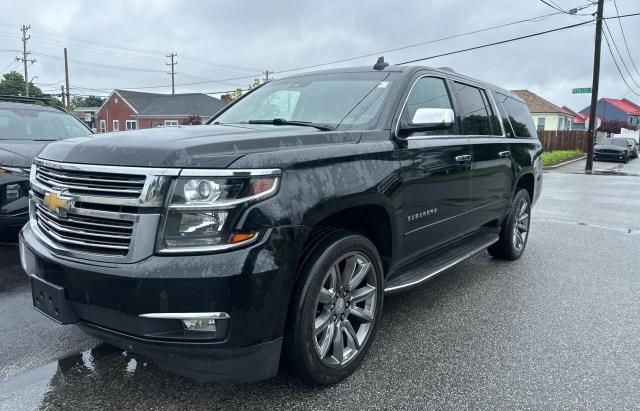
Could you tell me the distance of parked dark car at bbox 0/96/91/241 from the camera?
5027mm

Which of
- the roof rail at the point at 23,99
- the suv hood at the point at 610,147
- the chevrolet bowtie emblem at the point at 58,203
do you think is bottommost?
the chevrolet bowtie emblem at the point at 58,203

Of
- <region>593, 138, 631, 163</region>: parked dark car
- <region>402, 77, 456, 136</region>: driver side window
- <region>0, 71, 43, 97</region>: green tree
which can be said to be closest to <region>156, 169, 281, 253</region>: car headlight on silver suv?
<region>402, 77, 456, 136</region>: driver side window

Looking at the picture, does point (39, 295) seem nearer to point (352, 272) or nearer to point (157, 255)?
point (157, 255)

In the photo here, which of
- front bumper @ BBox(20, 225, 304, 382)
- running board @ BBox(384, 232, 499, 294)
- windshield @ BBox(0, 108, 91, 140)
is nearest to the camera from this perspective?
front bumper @ BBox(20, 225, 304, 382)

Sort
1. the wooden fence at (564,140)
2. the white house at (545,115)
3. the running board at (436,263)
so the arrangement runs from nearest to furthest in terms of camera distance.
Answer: the running board at (436,263) < the wooden fence at (564,140) < the white house at (545,115)

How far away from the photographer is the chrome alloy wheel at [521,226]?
226 inches

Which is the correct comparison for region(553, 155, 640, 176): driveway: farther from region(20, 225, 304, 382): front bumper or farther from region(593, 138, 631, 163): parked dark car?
region(20, 225, 304, 382): front bumper

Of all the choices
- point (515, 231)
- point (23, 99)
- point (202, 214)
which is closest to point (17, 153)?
point (23, 99)

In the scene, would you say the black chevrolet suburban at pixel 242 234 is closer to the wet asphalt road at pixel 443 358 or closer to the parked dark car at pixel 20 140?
the wet asphalt road at pixel 443 358

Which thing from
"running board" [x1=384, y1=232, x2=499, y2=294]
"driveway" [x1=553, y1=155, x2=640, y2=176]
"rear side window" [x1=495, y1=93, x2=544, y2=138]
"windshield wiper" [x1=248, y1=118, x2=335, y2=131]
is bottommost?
"driveway" [x1=553, y1=155, x2=640, y2=176]

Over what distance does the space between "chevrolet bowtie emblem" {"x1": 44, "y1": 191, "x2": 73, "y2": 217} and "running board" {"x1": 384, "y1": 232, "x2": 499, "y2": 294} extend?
195 cm

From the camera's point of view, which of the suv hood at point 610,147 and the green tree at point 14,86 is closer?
the suv hood at point 610,147

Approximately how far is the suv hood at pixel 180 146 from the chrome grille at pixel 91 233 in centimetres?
29

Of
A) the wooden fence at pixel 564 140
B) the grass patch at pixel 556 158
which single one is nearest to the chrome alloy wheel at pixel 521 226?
the grass patch at pixel 556 158
